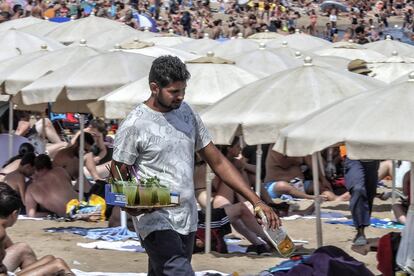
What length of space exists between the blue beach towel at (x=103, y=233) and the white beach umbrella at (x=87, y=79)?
4.60 ft

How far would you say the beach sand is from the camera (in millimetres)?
8961

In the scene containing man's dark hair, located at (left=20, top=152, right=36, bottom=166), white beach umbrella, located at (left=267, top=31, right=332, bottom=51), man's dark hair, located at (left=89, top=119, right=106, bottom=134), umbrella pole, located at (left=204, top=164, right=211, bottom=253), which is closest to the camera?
umbrella pole, located at (left=204, top=164, right=211, bottom=253)

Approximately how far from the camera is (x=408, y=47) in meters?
21.4

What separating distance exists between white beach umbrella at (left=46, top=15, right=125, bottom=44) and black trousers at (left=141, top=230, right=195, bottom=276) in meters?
15.3

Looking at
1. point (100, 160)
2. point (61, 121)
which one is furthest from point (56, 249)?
point (61, 121)

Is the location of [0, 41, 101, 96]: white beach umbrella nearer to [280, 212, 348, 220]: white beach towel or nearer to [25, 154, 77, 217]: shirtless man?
[25, 154, 77, 217]: shirtless man

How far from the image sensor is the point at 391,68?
1633 cm

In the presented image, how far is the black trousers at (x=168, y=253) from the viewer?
511cm

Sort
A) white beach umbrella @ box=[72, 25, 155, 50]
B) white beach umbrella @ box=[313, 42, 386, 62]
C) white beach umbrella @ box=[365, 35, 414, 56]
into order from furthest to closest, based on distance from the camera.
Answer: white beach umbrella @ box=[365, 35, 414, 56]
white beach umbrella @ box=[72, 25, 155, 50]
white beach umbrella @ box=[313, 42, 386, 62]

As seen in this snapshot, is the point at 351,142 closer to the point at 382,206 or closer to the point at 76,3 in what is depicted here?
the point at 382,206

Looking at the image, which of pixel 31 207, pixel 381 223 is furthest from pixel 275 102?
pixel 31 207

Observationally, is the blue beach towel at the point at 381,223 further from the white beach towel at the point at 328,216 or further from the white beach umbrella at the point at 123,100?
the white beach umbrella at the point at 123,100

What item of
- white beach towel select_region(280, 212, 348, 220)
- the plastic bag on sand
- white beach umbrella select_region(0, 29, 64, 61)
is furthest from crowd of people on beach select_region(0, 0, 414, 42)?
the plastic bag on sand

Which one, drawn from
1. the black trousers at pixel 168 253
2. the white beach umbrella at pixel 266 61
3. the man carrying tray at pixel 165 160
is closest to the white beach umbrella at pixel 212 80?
the white beach umbrella at pixel 266 61
